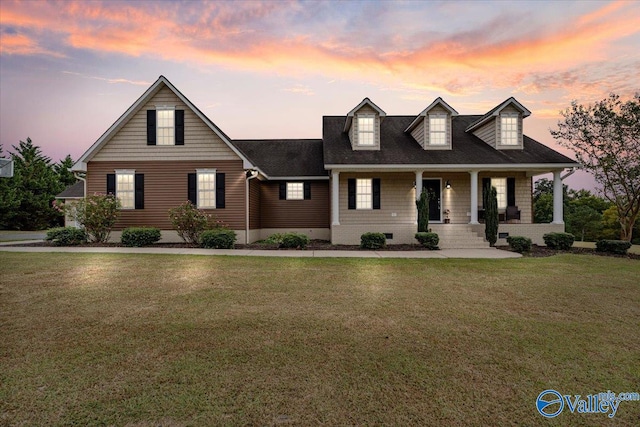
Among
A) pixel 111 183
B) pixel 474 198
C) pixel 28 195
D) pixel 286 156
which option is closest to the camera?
pixel 474 198

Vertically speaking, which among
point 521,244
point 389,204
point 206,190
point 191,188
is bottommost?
point 521,244

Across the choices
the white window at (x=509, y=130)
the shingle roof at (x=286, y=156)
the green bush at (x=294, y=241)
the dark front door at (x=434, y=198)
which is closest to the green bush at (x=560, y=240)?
the dark front door at (x=434, y=198)

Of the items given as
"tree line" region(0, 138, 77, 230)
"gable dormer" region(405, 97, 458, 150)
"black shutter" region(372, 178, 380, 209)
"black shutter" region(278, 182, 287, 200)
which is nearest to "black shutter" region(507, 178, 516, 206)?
"gable dormer" region(405, 97, 458, 150)

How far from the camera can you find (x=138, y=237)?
47.6 feet

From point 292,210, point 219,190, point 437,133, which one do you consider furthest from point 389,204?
point 219,190

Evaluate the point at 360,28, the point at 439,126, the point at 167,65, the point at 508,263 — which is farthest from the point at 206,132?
the point at 508,263

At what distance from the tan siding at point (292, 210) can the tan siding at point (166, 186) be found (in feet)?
9.91

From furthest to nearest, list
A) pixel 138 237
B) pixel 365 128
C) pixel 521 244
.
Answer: pixel 365 128, pixel 138 237, pixel 521 244

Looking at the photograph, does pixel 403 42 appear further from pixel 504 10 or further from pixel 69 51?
pixel 69 51

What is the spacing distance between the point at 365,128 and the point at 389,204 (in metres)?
4.49

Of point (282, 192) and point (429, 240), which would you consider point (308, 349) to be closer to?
point (429, 240)

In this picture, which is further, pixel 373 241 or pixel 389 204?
pixel 389 204

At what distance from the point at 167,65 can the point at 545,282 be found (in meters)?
23.0

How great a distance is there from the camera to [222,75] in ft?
64.7
